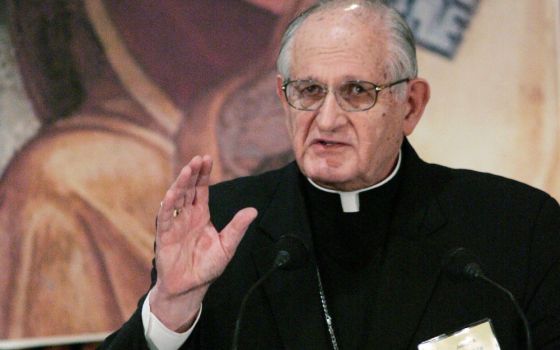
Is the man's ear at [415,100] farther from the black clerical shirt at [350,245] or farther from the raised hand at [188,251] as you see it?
the raised hand at [188,251]

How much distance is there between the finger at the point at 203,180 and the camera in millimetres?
1700

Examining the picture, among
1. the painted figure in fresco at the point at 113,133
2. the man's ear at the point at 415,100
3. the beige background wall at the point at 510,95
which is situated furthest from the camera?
the beige background wall at the point at 510,95

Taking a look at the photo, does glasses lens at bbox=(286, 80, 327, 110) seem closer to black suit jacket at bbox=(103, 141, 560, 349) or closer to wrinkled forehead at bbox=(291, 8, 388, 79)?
wrinkled forehead at bbox=(291, 8, 388, 79)

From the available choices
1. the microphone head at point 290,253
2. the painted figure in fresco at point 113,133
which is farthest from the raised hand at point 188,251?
the painted figure in fresco at point 113,133

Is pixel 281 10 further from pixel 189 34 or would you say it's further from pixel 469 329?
pixel 469 329

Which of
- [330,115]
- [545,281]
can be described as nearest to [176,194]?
→ [330,115]

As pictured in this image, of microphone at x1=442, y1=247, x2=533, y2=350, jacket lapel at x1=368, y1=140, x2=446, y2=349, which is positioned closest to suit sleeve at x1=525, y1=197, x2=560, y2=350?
microphone at x1=442, y1=247, x2=533, y2=350

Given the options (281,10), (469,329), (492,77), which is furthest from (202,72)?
(469,329)

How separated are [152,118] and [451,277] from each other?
5.12ft

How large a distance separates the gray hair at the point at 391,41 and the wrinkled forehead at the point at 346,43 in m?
0.02

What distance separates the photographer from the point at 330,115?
189cm

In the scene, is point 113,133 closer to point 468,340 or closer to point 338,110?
point 338,110

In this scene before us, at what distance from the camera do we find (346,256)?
6.89ft

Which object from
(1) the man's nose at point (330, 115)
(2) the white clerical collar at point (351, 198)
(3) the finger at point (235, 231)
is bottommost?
(2) the white clerical collar at point (351, 198)
